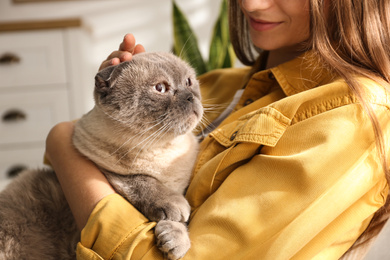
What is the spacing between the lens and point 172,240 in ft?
2.45

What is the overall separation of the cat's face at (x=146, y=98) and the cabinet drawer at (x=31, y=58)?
1626 mm

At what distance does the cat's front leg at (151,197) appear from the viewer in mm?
834

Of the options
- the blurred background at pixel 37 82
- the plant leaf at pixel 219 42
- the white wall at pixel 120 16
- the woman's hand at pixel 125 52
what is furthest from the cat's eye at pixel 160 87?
the white wall at pixel 120 16

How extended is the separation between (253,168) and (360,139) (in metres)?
0.21

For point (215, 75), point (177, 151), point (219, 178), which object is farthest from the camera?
point (215, 75)

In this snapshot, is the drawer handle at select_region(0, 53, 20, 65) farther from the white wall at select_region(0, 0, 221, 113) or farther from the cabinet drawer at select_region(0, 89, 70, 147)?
the white wall at select_region(0, 0, 221, 113)

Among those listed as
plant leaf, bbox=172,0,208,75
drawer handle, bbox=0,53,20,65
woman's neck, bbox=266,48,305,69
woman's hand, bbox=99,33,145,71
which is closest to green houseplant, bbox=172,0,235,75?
plant leaf, bbox=172,0,208,75

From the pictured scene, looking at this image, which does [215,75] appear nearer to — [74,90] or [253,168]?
[253,168]

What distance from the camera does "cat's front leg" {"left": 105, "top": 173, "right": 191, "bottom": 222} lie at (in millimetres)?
834

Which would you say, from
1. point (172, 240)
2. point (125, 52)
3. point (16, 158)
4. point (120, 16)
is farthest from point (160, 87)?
point (120, 16)

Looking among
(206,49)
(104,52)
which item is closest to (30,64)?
(104,52)

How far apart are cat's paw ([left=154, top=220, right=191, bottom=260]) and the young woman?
2 centimetres

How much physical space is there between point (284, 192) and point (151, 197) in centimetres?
29

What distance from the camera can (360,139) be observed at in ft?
2.42
